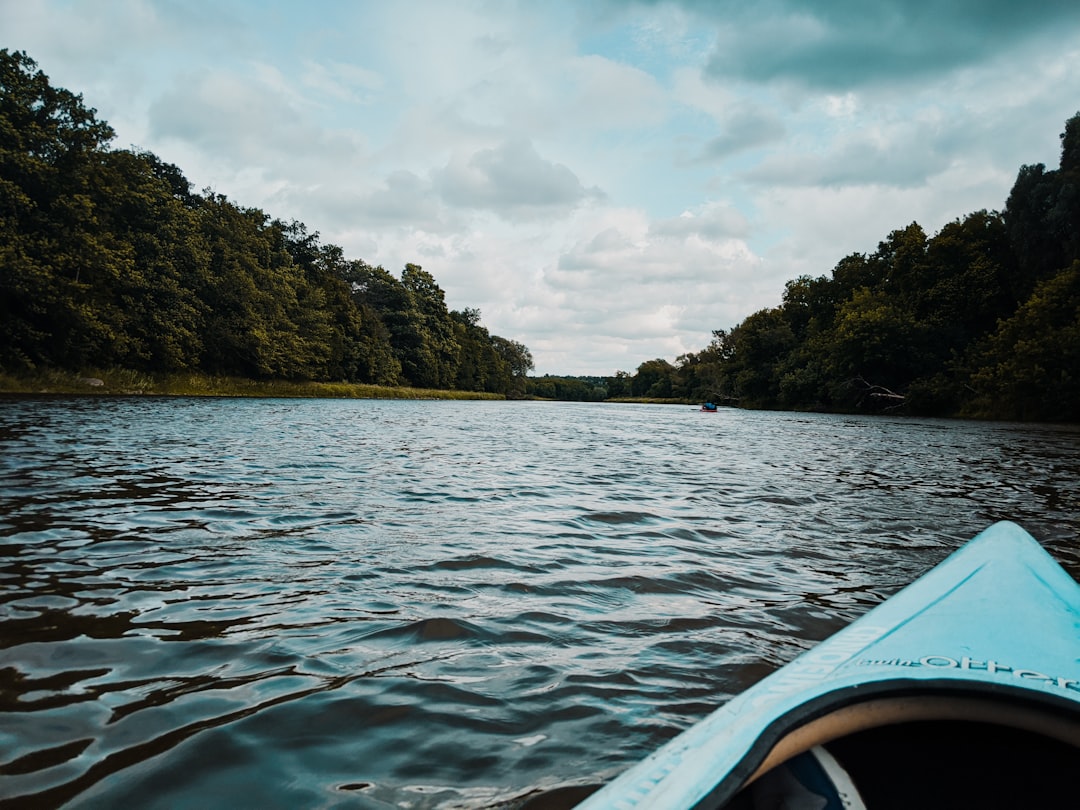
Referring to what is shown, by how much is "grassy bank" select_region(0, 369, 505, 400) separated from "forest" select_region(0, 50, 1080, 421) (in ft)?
2.56

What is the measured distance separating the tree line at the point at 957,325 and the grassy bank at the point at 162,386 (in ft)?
125

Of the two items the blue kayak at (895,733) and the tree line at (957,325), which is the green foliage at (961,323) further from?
the blue kayak at (895,733)

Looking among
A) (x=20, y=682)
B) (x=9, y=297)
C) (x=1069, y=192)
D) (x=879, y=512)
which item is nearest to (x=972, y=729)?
(x=20, y=682)

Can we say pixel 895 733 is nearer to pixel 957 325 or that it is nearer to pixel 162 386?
pixel 162 386

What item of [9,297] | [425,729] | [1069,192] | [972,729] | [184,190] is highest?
[184,190]

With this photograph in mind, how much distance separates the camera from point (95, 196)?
3042 centimetres

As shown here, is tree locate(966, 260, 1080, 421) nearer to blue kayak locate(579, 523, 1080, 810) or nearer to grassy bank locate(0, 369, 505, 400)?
blue kayak locate(579, 523, 1080, 810)

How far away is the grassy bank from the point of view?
24.9m

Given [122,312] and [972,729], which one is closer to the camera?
[972,729]

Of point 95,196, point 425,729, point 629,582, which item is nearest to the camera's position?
point 425,729

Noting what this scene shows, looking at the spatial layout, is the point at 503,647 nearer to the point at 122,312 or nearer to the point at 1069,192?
the point at 122,312

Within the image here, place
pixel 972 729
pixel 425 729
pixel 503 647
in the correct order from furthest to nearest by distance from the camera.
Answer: pixel 503 647 < pixel 425 729 < pixel 972 729

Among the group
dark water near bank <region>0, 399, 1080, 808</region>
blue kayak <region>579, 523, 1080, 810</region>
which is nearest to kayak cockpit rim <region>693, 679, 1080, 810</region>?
blue kayak <region>579, 523, 1080, 810</region>

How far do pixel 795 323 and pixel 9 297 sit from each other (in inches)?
2624
